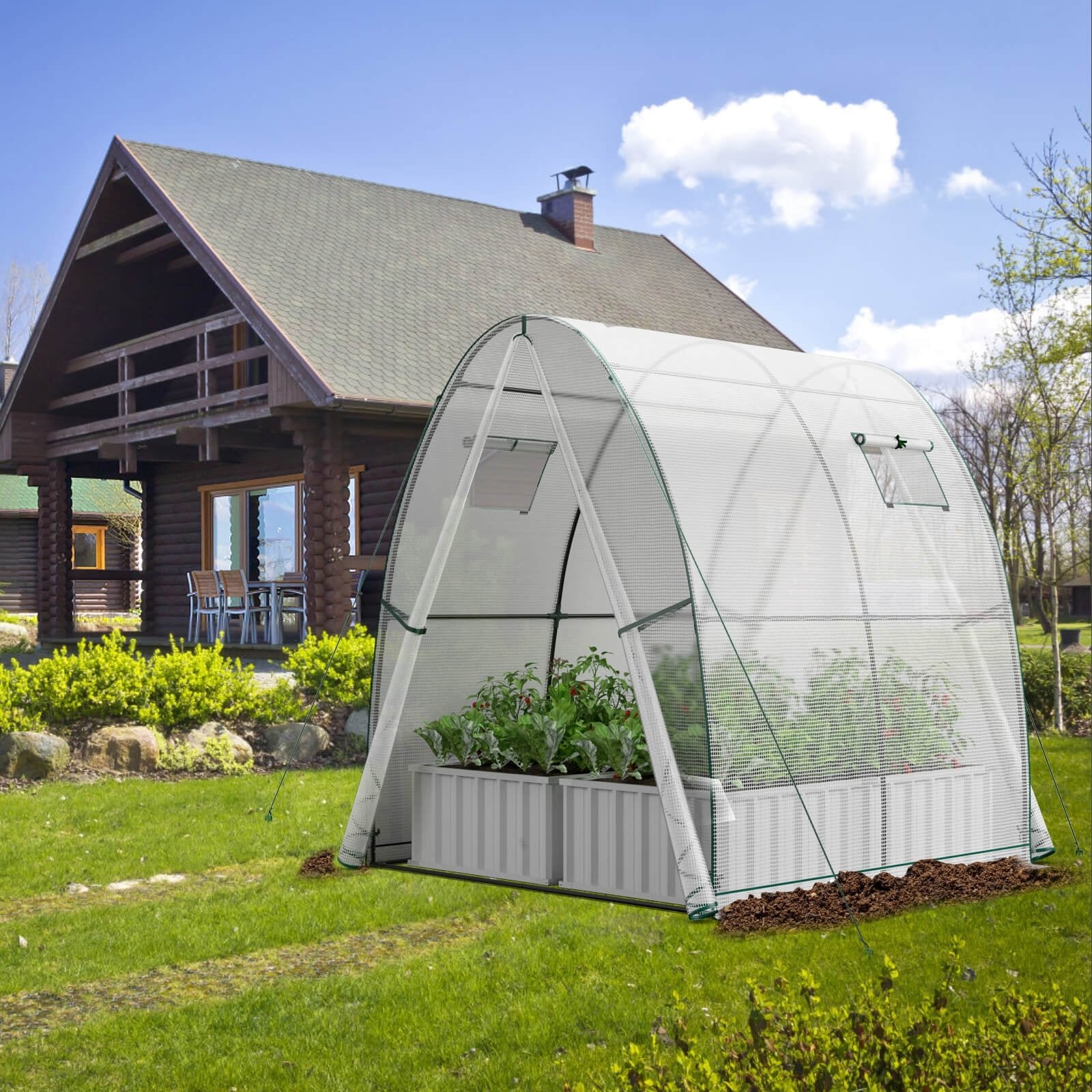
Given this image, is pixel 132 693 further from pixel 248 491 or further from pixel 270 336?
pixel 248 491

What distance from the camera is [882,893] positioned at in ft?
18.4

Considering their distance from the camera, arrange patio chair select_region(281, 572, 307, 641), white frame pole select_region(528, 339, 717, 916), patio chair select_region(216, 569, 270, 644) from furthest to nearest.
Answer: patio chair select_region(216, 569, 270, 644) < patio chair select_region(281, 572, 307, 641) < white frame pole select_region(528, 339, 717, 916)

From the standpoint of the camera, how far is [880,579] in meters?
6.20

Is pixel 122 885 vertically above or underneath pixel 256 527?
underneath

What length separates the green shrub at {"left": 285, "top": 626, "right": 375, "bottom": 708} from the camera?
1283 cm

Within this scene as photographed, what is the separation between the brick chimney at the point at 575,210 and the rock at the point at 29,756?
1404 cm

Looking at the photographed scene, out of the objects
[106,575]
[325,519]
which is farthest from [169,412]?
[106,575]

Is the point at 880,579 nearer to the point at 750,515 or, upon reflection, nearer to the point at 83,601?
the point at 750,515

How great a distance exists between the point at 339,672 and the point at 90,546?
76.0ft

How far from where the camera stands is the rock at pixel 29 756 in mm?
10961

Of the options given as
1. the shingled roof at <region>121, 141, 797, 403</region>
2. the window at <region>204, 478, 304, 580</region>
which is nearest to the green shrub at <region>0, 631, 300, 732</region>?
the shingled roof at <region>121, 141, 797, 403</region>

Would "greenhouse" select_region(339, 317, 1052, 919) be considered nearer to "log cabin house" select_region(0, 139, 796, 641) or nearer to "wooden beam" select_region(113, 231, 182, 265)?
"log cabin house" select_region(0, 139, 796, 641)

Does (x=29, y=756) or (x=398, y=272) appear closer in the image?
(x=29, y=756)

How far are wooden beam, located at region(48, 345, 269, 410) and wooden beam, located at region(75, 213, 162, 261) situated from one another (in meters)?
1.73
